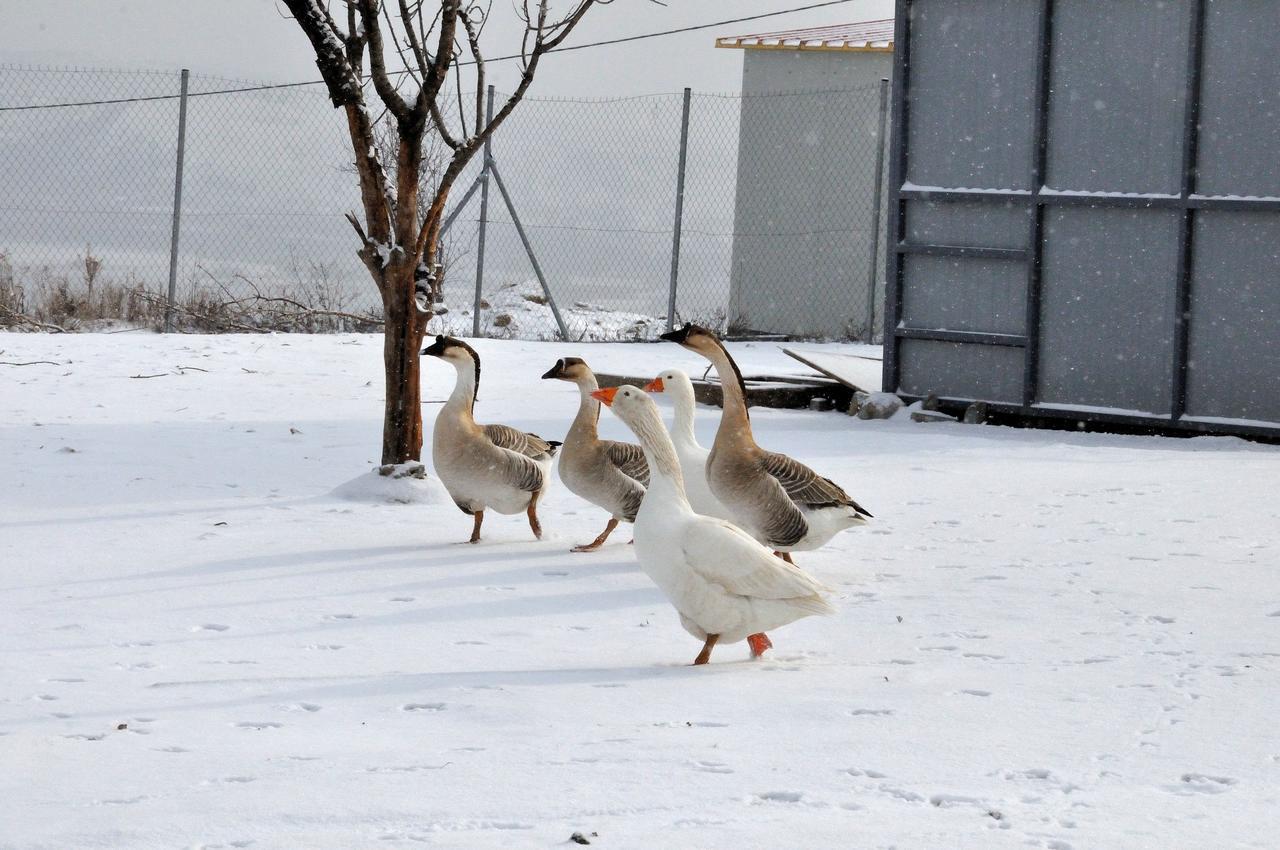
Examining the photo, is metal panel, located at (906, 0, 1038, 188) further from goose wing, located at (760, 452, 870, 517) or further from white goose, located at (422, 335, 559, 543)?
goose wing, located at (760, 452, 870, 517)

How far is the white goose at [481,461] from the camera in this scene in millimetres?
6562

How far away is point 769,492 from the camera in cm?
581

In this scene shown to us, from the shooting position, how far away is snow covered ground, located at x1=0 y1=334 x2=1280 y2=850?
10.7ft

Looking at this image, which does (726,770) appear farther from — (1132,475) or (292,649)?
(1132,475)

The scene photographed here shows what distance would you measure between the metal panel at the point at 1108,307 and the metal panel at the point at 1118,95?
320 mm

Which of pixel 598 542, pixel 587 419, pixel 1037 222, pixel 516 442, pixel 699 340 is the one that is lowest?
pixel 598 542

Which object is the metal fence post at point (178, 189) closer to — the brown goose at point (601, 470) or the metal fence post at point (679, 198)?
the metal fence post at point (679, 198)

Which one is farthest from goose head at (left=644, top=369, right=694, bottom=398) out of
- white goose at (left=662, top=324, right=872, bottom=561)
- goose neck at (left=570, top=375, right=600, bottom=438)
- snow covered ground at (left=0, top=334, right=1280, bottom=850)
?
snow covered ground at (left=0, top=334, right=1280, bottom=850)

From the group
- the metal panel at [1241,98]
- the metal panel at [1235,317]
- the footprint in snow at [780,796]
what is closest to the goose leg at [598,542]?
the footprint in snow at [780,796]

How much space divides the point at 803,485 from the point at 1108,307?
632cm

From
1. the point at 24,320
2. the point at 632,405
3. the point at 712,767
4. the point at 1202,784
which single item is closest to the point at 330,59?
the point at 632,405

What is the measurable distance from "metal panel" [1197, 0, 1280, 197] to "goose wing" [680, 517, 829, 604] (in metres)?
7.79

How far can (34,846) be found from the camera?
304 centimetres

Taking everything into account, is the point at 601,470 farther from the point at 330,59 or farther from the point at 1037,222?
the point at 1037,222
